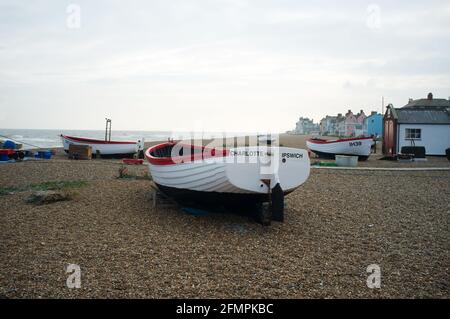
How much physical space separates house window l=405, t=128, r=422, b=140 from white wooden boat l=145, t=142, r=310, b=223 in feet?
92.0

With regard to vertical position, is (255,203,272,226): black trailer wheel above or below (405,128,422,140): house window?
below

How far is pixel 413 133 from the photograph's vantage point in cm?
3328

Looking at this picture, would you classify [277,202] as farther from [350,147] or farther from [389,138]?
[389,138]

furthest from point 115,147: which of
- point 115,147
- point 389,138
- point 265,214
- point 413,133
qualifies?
point 413,133

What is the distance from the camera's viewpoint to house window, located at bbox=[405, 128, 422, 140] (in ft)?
109

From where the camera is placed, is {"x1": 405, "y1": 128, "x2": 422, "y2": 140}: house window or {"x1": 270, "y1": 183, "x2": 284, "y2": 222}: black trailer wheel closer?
{"x1": 270, "y1": 183, "x2": 284, "y2": 222}: black trailer wheel

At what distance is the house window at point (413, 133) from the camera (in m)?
33.2

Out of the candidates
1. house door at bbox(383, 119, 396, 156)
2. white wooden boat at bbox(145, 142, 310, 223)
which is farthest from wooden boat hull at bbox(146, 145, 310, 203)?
house door at bbox(383, 119, 396, 156)

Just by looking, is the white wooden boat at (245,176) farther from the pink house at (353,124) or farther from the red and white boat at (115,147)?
the pink house at (353,124)

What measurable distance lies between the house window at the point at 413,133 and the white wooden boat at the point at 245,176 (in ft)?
92.0

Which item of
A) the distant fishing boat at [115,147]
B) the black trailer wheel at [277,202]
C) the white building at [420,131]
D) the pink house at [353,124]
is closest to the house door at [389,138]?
the white building at [420,131]

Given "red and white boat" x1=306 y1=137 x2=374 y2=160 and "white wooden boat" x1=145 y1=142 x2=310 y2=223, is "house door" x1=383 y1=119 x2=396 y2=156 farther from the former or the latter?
"white wooden boat" x1=145 y1=142 x2=310 y2=223
